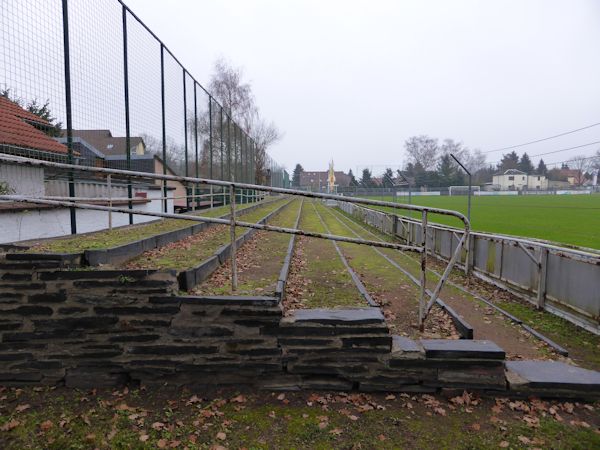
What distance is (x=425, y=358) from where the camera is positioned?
3.14 m

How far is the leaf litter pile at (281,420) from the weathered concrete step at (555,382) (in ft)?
0.26

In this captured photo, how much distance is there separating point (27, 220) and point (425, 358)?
495 cm

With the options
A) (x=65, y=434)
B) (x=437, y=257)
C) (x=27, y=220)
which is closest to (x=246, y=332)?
(x=65, y=434)

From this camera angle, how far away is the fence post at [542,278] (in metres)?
5.36

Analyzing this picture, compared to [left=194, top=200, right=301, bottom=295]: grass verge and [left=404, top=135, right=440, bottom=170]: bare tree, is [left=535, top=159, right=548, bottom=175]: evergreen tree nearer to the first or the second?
[left=404, top=135, right=440, bottom=170]: bare tree

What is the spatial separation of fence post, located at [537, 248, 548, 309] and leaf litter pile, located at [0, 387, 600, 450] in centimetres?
260

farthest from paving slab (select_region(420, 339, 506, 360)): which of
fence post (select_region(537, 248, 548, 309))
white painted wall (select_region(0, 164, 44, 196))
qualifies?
white painted wall (select_region(0, 164, 44, 196))

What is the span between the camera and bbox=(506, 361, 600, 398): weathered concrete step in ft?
10.1

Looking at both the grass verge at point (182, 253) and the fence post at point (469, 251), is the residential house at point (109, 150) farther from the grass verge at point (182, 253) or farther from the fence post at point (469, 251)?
the fence post at point (469, 251)

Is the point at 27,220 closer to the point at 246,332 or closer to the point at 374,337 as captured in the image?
the point at 246,332

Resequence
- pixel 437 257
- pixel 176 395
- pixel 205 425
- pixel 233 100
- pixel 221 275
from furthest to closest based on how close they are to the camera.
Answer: pixel 233 100
pixel 437 257
pixel 221 275
pixel 176 395
pixel 205 425

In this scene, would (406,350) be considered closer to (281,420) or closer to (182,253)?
(281,420)

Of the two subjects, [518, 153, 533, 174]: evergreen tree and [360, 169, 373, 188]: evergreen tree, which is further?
[518, 153, 533, 174]: evergreen tree

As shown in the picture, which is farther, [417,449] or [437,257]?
[437,257]
